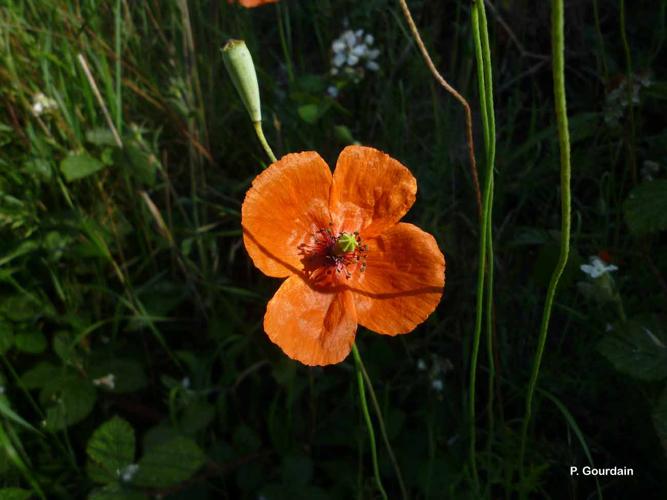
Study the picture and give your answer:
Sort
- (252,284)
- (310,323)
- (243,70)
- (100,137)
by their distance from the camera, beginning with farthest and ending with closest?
(252,284) < (100,137) < (310,323) < (243,70)

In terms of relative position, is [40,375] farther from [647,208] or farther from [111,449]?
[647,208]

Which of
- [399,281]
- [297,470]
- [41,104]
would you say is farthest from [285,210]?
[41,104]

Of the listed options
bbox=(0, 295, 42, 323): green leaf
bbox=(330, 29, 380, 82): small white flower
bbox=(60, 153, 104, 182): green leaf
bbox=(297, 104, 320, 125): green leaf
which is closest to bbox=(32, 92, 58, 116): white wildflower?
bbox=(60, 153, 104, 182): green leaf

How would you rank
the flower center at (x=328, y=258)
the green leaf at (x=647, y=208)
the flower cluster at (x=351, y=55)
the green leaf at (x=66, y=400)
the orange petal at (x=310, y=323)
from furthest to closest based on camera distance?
the flower cluster at (x=351, y=55), the green leaf at (x=66, y=400), the green leaf at (x=647, y=208), the flower center at (x=328, y=258), the orange petal at (x=310, y=323)

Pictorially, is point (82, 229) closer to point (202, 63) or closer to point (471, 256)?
point (202, 63)

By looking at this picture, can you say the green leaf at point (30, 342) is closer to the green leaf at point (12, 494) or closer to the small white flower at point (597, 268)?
the green leaf at point (12, 494)

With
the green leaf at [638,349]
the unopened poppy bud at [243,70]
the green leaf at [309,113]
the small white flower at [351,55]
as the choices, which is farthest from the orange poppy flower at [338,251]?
the small white flower at [351,55]
